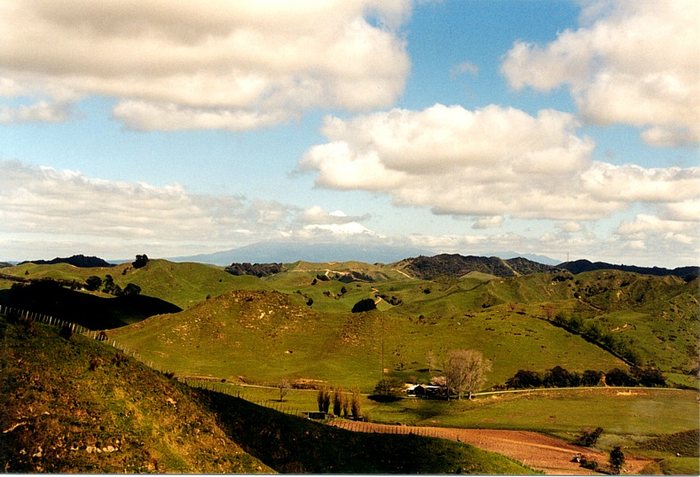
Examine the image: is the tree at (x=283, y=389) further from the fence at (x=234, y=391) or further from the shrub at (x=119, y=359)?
the shrub at (x=119, y=359)

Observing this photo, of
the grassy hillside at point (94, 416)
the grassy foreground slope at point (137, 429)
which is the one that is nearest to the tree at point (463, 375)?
the grassy foreground slope at point (137, 429)

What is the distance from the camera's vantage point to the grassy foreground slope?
34688mm

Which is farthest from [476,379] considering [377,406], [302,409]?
[302,409]

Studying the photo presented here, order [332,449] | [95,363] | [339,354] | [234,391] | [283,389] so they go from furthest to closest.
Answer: [339,354], [283,389], [234,391], [332,449], [95,363]

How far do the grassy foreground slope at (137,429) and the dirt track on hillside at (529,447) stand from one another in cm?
1855

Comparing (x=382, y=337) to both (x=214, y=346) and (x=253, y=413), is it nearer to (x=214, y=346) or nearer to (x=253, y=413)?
(x=214, y=346)

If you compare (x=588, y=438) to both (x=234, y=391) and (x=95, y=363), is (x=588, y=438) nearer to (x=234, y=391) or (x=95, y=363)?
(x=95, y=363)

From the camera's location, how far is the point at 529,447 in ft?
270

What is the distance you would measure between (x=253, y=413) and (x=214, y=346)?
5808 inches

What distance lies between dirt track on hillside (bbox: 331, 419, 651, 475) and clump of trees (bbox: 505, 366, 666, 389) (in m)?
60.4

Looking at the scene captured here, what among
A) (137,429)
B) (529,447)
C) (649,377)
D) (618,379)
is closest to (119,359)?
(137,429)

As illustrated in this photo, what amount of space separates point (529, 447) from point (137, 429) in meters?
63.5

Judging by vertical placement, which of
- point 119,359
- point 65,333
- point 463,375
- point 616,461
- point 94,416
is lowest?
point 463,375

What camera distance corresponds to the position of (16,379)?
3741cm
